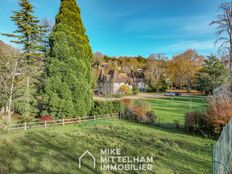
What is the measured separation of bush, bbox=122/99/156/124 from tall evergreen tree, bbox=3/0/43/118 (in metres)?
8.16

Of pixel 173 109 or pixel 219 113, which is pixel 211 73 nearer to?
pixel 173 109

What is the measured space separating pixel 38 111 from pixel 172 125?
Answer: 10832 mm

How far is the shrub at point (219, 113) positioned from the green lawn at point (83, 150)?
3.92 ft

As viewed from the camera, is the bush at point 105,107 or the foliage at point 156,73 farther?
the foliage at point 156,73

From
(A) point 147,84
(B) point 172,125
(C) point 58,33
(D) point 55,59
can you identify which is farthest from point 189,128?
(A) point 147,84

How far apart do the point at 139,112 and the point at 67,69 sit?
715 cm

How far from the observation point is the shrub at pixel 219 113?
9.46m

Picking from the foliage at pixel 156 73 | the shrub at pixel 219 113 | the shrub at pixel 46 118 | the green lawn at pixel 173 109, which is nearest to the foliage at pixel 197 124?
the shrub at pixel 219 113

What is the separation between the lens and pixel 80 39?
15477 mm

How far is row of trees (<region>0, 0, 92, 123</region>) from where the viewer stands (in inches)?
512

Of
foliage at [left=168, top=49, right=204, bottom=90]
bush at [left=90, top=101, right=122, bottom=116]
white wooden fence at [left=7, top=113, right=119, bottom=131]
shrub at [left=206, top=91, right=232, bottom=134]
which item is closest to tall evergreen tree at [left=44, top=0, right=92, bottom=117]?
white wooden fence at [left=7, top=113, right=119, bottom=131]

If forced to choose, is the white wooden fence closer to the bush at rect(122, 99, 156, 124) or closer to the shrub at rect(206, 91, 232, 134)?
the bush at rect(122, 99, 156, 124)

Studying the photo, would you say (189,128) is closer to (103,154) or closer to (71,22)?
(103,154)

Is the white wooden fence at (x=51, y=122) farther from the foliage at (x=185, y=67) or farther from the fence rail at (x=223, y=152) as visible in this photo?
the foliage at (x=185, y=67)
